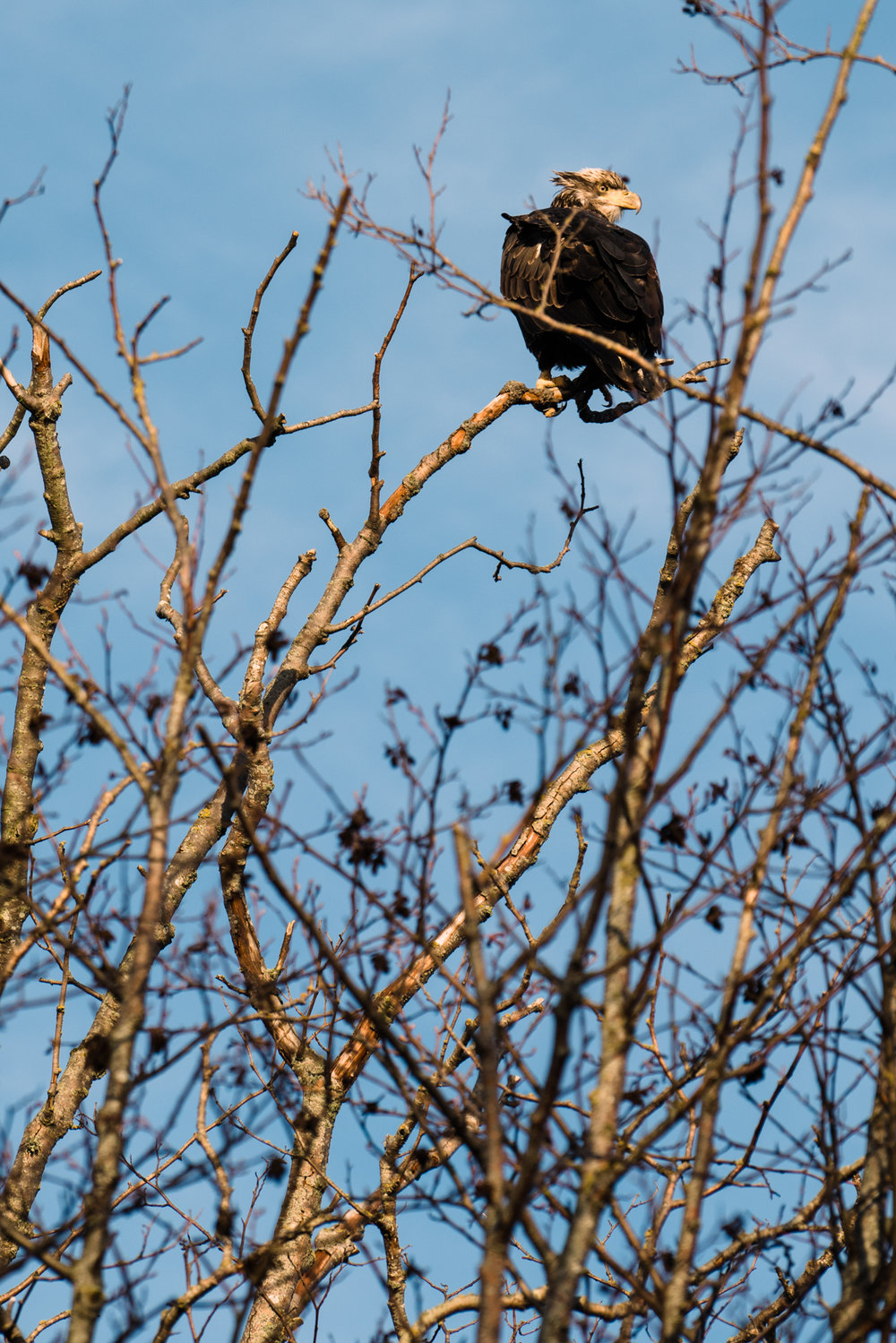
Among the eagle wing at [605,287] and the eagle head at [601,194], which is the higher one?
the eagle head at [601,194]

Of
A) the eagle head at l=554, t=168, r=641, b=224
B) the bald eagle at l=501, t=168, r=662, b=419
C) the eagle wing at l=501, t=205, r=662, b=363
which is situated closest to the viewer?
the bald eagle at l=501, t=168, r=662, b=419

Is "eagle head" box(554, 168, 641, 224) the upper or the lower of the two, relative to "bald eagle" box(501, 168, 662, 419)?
upper

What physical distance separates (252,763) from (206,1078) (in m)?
2.13

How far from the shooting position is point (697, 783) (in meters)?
4.38

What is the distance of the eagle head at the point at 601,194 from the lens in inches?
471

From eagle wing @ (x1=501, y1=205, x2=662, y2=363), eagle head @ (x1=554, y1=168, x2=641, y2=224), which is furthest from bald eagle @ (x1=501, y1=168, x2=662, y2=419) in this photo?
eagle head @ (x1=554, y1=168, x2=641, y2=224)

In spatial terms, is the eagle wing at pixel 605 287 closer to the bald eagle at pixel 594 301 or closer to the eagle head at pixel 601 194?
the bald eagle at pixel 594 301

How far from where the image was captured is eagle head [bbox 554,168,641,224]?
1197 cm

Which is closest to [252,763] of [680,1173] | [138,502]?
[138,502]

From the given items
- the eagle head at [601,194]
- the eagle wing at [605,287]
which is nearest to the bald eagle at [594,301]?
the eagle wing at [605,287]

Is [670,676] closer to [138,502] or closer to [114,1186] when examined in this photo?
[114,1186]

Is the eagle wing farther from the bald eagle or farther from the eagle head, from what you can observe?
the eagle head

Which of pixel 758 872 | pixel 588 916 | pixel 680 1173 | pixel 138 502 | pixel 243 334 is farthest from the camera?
pixel 138 502

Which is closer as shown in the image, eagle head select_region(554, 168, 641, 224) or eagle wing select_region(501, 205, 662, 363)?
eagle wing select_region(501, 205, 662, 363)
